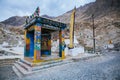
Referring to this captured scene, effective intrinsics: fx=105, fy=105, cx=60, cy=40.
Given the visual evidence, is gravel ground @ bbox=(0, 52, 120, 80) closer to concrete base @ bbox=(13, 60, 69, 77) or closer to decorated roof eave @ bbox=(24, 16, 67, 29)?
concrete base @ bbox=(13, 60, 69, 77)

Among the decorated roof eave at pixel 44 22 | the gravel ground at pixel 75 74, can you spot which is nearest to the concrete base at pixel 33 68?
the gravel ground at pixel 75 74

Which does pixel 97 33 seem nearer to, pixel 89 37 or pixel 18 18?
pixel 89 37

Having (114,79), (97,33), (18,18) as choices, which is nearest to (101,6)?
(97,33)

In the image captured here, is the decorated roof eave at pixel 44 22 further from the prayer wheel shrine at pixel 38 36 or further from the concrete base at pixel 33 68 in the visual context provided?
the concrete base at pixel 33 68

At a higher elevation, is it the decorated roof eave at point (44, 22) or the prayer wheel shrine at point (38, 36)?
the decorated roof eave at point (44, 22)

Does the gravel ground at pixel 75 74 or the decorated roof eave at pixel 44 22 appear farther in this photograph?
the decorated roof eave at pixel 44 22

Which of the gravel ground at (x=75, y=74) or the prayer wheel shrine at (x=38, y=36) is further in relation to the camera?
the prayer wheel shrine at (x=38, y=36)

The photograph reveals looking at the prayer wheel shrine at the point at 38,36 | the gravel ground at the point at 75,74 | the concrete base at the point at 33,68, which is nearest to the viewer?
the gravel ground at the point at 75,74

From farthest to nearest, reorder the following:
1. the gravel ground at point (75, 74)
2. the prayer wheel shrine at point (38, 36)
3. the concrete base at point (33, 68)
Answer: the prayer wheel shrine at point (38, 36), the concrete base at point (33, 68), the gravel ground at point (75, 74)

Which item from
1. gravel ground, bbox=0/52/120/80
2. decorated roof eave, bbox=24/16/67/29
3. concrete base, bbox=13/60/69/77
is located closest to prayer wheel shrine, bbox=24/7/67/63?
decorated roof eave, bbox=24/16/67/29

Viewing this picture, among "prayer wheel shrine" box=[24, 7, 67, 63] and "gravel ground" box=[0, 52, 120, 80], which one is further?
"prayer wheel shrine" box=[24, 7, 67, 63]

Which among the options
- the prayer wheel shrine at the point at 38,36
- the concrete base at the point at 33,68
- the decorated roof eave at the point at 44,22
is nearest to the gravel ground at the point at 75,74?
the concrete base at the point at 33,68

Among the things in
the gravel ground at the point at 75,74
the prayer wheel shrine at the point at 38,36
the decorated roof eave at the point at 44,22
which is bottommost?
the gravel ground at the point at 75,74

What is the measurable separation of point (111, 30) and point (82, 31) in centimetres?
1116
